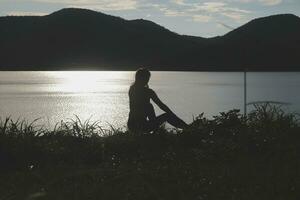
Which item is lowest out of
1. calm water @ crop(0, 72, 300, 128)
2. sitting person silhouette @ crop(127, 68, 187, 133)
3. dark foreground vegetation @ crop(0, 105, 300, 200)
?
calm water @ crop(0, 72, 300, 128)

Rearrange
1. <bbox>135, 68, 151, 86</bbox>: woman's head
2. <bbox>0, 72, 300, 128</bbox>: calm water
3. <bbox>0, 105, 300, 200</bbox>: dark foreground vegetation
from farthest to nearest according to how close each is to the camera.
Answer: <bbox>0, 72, 300, 128</bbox>: calm water, <bbox>135, 68, 151, 86</bbox>: woman's head, <bbox>0, 105, 300, 200</bbox>: dark foreground vegetation

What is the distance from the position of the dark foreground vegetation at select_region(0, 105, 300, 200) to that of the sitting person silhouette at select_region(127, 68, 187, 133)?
0.50 m

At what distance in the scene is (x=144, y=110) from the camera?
11.4 metres

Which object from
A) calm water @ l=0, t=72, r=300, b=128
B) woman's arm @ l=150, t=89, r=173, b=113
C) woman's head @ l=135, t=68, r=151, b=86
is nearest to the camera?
woman's arm @ l=150, t=89, r=173, b=113

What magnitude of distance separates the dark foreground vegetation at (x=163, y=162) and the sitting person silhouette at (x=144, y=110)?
1.63ft

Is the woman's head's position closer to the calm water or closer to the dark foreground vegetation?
the dark foreground vegetation

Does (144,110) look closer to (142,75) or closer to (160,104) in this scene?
(160,104)

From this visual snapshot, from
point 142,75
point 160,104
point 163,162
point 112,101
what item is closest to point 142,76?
point 142,75

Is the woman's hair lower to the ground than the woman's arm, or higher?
higher

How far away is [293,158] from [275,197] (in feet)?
8.10

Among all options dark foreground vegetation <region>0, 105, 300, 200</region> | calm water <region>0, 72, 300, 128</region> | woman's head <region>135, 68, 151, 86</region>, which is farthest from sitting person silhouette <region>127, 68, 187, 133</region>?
calm water <region>0, 72, 300, 128</region>

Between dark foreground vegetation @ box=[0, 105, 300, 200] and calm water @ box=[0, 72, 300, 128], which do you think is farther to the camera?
calm water @ box=[0, 72, 300, 128]

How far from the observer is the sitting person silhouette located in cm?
1105

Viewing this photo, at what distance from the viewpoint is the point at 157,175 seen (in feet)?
24.5
